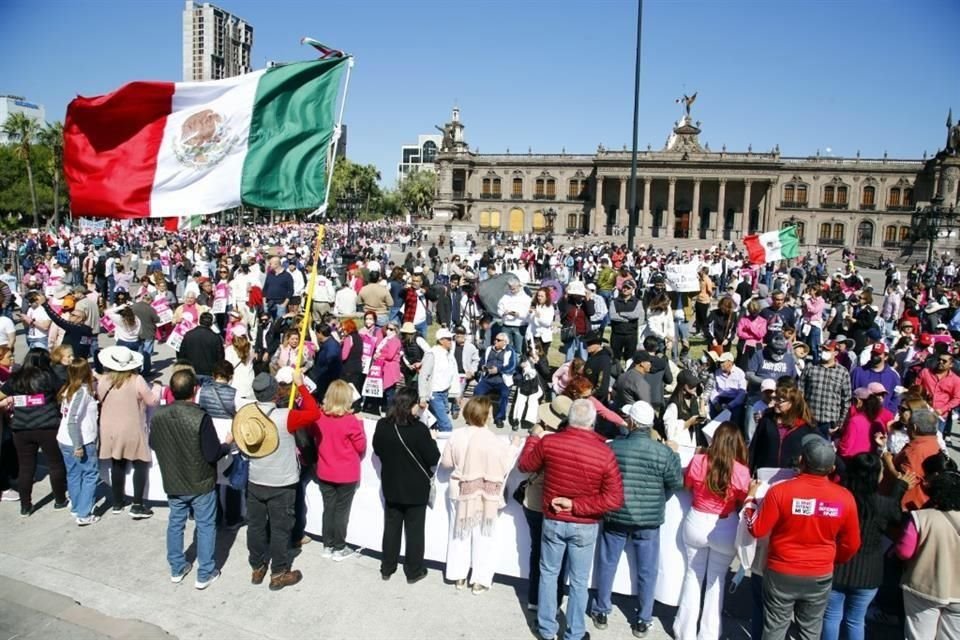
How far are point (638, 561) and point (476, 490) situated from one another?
1.27 metres

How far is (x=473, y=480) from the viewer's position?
5.04m

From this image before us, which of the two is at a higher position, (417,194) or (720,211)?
(417,194)

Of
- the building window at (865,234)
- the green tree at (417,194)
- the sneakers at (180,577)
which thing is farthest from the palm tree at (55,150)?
the building window at (865,234)

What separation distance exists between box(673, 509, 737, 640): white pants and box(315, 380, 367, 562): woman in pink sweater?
2558 millimetres

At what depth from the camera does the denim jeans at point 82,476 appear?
615 centimetres

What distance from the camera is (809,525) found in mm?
3992

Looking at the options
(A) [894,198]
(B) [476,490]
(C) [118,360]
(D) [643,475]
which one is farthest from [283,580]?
(A) [894,198]

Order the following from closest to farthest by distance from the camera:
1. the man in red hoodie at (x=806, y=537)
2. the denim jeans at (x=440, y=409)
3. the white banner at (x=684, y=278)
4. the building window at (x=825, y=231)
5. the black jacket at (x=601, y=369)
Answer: the man in red hoodie at (x=806, y=537)
the black jacket at (x=601, y=369)
the denim jeans at (x=440, y=409)
the white banner at (x=684, y=278)
the building window at (x=825, y=231)

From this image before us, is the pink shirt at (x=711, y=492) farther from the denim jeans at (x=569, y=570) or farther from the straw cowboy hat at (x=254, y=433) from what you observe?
the straw cowboy hat at (x=254, y=433)

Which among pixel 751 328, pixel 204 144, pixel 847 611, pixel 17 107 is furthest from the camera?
pixel 17 107

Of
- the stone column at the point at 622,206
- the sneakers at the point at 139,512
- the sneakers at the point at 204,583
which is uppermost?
the stone column at the point at 622,206

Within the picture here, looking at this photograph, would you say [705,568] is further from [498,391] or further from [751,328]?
[751,328]

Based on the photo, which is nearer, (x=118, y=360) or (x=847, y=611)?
(x=847, y=611)

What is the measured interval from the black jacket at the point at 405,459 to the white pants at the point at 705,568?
1932 mm
